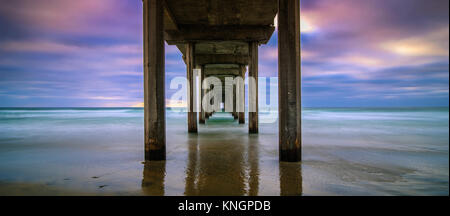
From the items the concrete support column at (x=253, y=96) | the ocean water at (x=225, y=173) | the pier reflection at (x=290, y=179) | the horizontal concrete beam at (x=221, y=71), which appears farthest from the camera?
the horizontal concrete beam at (x=221, y=71)

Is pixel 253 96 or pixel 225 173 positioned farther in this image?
pixel 253 96

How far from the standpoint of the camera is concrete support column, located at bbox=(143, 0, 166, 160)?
5848 mm

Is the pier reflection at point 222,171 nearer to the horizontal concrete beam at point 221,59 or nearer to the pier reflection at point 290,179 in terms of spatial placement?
the pier reflection at point 290,179

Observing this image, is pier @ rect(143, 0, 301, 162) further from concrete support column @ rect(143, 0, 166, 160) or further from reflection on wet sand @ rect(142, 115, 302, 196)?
reflection on wet sand @ rect(142, 115, 302, 196)

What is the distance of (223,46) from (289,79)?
1086cm

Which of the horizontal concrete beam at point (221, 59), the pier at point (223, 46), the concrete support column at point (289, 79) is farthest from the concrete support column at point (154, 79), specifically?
the horizontal concrete beam at point (221, 59)

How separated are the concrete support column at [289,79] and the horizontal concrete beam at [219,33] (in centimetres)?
666

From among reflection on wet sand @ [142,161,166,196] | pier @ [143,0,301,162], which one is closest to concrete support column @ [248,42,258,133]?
pier @ [143,0,301,162]

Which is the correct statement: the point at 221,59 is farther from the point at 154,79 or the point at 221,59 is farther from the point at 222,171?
the point at 222,171

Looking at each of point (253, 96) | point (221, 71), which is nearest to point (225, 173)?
point (253, 96)

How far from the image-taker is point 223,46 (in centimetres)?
1587

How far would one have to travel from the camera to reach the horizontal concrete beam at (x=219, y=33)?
39.8 ft
